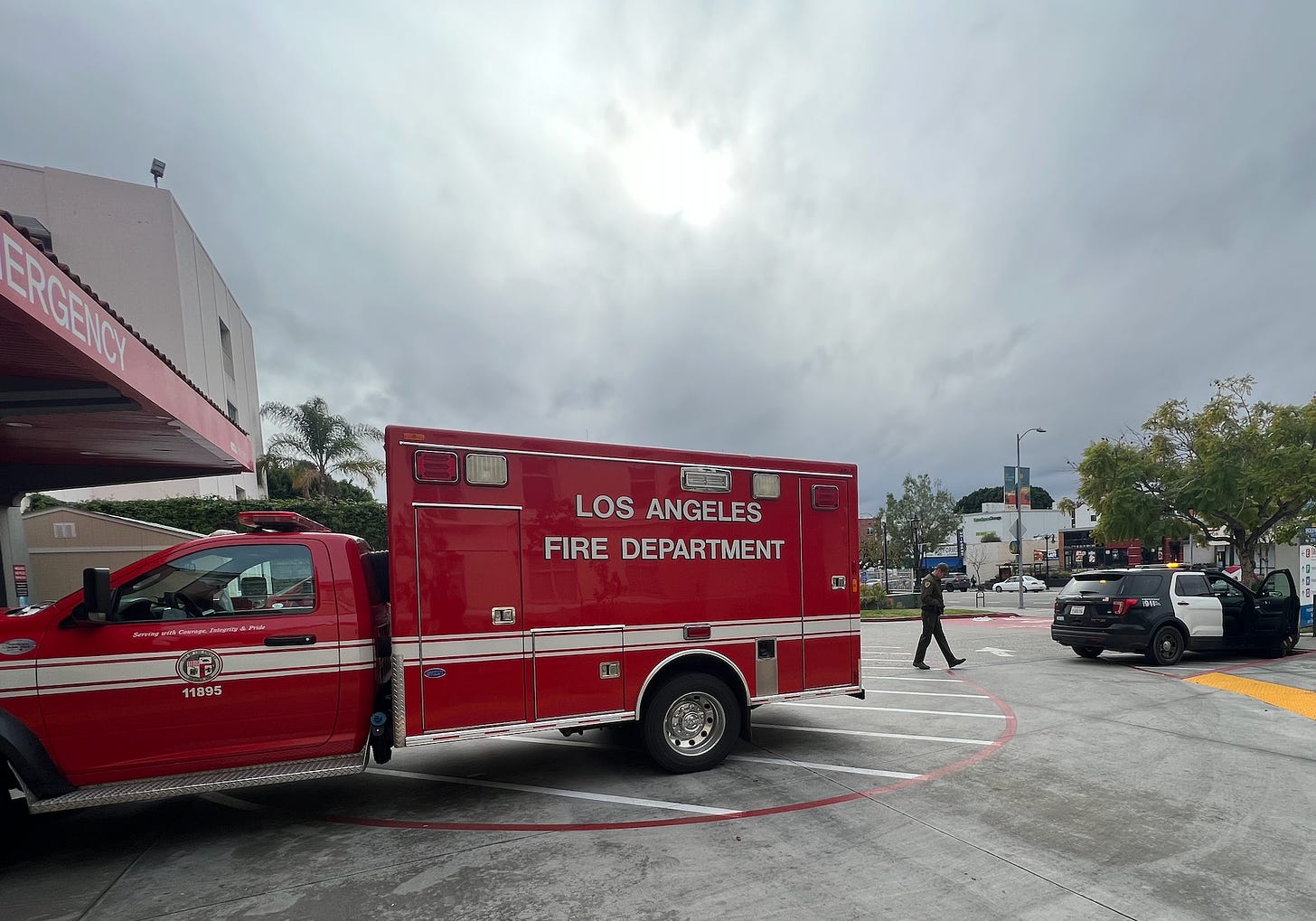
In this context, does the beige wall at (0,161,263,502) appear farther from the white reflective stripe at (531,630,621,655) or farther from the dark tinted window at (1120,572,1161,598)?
the dark tinted window at (1120,572,1161,598)

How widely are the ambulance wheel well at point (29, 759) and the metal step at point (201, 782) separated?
7 cm

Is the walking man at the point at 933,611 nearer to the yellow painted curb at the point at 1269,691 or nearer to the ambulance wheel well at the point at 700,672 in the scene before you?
the yellow painted curb at the point at 1269,691

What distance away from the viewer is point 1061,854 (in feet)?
14.1

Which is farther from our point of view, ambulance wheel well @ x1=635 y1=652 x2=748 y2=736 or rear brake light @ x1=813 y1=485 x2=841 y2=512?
rear brake light @ x1=813 y1=485 x2=841 y2=512

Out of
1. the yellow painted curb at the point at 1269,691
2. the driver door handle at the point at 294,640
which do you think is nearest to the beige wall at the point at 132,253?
the driver door handle at the point at 294,640

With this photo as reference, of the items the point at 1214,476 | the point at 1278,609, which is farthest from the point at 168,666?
the point at 1214,476

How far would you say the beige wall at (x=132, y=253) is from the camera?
83.6ft

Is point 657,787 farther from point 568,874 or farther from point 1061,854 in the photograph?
point 1061,854

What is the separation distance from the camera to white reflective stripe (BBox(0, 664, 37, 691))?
4.21 metres

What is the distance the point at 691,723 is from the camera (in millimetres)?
Answer: 6168

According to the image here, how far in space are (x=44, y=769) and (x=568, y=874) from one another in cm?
336

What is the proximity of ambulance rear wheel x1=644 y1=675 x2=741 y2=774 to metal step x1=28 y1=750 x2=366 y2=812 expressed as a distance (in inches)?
92.2

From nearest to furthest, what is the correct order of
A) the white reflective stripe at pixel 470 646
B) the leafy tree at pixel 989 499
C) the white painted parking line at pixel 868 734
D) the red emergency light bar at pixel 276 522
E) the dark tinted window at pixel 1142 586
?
the white reflective stripe at pixel 470 646 < the red emergency light bar at pixel 276 522 < the white painted parking line at pixel 868 734 < the dark tinted window at pixel 1142 586 < the leafy tree at pixel 989 499

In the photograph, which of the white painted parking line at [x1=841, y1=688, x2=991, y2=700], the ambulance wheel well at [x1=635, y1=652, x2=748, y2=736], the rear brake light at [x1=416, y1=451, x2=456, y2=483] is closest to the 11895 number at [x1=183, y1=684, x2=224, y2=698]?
the rear brake light at [x1=416, y1=451, x2=456, y2=483]
